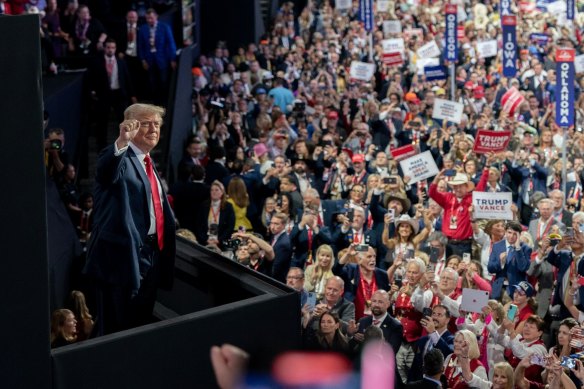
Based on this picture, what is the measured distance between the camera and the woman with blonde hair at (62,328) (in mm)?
6812

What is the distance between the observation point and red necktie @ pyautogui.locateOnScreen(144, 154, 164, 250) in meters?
5.02

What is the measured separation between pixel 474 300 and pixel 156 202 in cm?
488

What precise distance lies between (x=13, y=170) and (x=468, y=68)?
867 inches

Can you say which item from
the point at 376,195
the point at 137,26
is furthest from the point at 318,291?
the point at 137,26

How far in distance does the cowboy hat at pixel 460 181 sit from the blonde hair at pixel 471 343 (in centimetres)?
472

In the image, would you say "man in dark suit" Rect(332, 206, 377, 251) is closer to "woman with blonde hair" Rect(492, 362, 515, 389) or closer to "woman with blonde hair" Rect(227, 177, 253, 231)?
"woman with blonde hair" Rect(227, 177, 253, 231)

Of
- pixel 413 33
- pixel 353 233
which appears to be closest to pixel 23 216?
pixel 353 233

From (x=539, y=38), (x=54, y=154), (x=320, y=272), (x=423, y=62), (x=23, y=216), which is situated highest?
(x=23, y=216)

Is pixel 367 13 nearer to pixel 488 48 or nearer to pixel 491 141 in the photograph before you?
pixel 488 48

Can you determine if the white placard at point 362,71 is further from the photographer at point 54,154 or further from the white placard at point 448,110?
the photographer at point 54,154

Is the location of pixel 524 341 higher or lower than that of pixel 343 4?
lower

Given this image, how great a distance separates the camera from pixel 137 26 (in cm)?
1831

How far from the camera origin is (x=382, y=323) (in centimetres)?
923

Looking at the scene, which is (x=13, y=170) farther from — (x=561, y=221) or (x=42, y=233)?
(x=561, y=221)
